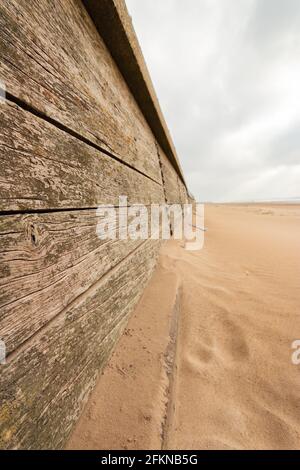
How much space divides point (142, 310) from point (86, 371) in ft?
2.25

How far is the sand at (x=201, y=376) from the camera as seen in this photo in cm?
79

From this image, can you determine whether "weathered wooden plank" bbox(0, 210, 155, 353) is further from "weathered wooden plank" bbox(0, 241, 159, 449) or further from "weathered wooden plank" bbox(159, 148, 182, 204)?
"weathered wooden plank" bbox(159, 148, 182, 204)

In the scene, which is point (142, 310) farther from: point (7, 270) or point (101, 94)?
point (101, 94)

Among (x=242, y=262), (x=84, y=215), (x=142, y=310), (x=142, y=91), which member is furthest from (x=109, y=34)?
(x=242, y=262)

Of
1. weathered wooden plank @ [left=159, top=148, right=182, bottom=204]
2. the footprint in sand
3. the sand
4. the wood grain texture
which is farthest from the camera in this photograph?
weathered wooden plank @ [left=159, top=148, right=182, bottom=204]

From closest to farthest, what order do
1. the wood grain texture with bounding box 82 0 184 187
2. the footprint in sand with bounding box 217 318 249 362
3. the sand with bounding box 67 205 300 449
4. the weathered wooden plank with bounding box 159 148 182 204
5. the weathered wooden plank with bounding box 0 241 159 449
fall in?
the weathered wooden plank with bounding box 0 241 159 449 < the sand with bounding box 67 205 300 449 < the wood grain texture with bounding box 82 0 184 187 < the footprint in sand with bounding box 217 318 249 362 < the weathered wooden plank with bounding box 159 148 182 204

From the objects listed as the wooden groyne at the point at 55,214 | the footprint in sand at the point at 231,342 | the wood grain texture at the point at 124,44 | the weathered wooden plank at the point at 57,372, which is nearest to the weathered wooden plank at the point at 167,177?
the wood grain texture at the point at 124,44

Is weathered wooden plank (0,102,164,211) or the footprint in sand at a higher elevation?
weathered wooden plank (0,102,164,211)

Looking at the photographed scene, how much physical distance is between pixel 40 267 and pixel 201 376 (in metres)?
1.02

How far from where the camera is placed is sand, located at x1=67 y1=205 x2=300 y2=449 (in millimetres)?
789

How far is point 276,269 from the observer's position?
8.72ft

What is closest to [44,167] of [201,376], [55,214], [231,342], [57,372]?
[55,214]

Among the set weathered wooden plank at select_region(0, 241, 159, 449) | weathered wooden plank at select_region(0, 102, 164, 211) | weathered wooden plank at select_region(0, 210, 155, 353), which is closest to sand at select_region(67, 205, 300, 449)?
weathered wooden plank at select_region(0, 241, 159, 449)

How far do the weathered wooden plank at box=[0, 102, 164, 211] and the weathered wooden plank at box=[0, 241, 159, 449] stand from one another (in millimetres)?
416
